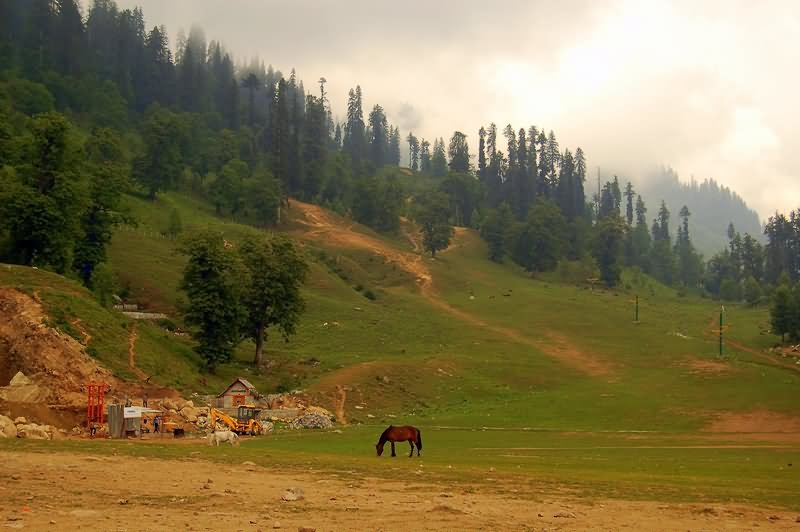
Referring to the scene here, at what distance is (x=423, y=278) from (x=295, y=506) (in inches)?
4770

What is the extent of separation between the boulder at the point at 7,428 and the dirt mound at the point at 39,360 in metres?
9.46

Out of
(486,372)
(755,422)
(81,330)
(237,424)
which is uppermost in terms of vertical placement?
(81,330)

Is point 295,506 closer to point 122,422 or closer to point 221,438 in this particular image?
point 221,438

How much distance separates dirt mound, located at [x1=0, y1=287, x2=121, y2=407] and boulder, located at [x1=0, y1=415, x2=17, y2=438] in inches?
372

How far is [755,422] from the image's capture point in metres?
58.3

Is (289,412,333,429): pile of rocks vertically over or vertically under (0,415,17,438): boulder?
under

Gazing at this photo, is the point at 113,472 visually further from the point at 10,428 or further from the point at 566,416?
the point at 566,416

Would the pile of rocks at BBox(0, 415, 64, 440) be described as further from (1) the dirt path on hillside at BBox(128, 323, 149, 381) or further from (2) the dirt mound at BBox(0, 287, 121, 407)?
(1) the dirt path on hillside at BBox(128, 323, 149, 381)

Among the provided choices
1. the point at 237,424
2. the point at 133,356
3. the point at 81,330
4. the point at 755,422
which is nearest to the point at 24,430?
the point at 237,424

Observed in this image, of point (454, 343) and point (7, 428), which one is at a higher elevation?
point (454, 343)

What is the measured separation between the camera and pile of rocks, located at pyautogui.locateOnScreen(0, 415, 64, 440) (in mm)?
32125

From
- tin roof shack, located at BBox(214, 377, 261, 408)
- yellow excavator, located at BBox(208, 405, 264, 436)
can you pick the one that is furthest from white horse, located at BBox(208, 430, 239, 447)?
tin roof shack, located at BBox(214, 377, 261, 408)

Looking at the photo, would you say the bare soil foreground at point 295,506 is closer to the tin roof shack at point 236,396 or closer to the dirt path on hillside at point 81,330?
the dirt path on hillside at point 81,330

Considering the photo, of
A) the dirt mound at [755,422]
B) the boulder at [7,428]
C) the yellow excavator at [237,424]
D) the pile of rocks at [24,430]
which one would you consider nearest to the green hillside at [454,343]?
the dirt mound at [755,422]
